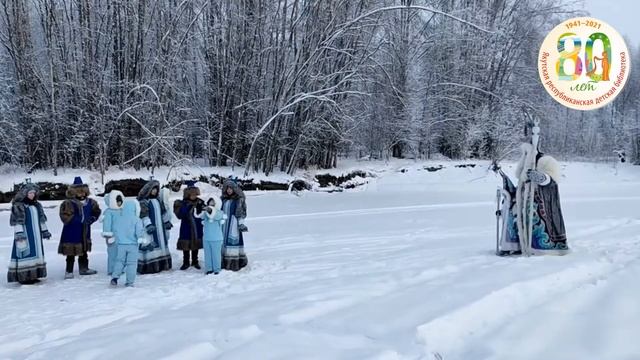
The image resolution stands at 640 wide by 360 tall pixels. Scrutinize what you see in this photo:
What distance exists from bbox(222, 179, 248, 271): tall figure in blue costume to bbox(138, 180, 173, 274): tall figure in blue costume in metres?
0.80

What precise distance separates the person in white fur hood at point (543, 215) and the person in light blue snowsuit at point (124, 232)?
15.1 ft

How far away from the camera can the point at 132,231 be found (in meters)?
6.17

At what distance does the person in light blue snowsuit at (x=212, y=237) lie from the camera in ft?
21.5

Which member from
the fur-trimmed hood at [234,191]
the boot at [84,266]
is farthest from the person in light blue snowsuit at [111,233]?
the fur-trimmed hood at [234,191]

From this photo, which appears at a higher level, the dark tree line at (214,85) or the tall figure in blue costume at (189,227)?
the dark tree line at (214,85)

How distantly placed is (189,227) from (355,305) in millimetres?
3300

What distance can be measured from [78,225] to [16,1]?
11.9 metres

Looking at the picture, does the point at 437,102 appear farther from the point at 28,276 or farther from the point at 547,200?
the point at 28,276

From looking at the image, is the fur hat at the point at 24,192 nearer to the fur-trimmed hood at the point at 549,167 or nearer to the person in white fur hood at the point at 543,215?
the person in white fur hood at the point at 543,215

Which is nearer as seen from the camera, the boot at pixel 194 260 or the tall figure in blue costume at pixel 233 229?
the tall figure in blue costume at pixel 233 229

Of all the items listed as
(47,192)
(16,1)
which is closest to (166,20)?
(16,1)

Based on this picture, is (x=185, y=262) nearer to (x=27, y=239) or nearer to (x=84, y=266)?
(x=84, y=266)

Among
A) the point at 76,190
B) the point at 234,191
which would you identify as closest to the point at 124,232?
the point at 76,190

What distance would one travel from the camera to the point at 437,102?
1009 inches
